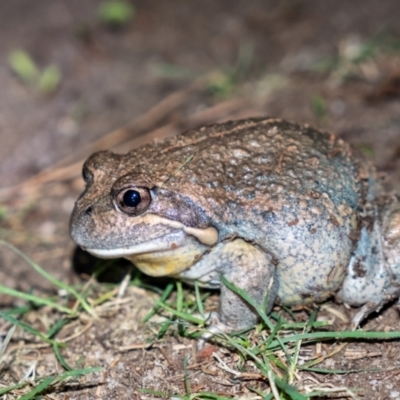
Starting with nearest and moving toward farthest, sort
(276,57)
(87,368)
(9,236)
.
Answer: (87,368), (9,236), (276,57)

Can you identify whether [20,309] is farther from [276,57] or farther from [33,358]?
[276,57]

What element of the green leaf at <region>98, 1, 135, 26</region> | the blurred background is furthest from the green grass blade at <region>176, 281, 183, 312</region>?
the green leaf at <region>98, 1, 135, 26</region>

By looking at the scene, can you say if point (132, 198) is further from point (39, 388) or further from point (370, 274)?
point (370, 274)

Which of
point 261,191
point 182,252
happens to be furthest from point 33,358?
point 261,191

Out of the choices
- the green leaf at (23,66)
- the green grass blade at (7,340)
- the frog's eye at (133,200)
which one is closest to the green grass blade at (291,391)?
the frog's eye at (133,200)

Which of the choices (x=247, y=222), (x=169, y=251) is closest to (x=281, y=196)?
(x=247, y=222)

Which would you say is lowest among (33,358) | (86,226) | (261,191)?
(33,358)

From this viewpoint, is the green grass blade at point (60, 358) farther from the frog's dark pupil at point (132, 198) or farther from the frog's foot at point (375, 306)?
the frog's foot at point (375, 306)

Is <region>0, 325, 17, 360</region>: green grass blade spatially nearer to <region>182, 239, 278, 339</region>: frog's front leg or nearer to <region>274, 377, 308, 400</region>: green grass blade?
<region>182, 239, 278, 339</region>: frog's front leg
